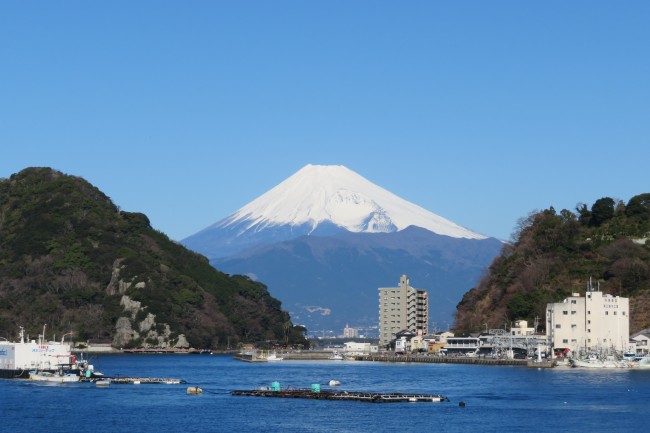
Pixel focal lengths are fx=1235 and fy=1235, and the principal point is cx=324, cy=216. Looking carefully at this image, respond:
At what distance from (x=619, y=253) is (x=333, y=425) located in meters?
78.6

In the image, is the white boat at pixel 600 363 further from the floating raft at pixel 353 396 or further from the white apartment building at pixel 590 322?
the floating raft at pixel 353 396

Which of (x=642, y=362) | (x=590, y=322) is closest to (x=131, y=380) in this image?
(x=590, y=322)

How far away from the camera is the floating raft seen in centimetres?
8562

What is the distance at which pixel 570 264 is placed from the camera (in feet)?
482

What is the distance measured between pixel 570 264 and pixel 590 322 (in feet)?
58.7

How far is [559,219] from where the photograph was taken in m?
157

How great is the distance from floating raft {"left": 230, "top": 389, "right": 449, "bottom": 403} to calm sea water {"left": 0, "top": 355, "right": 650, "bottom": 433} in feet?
5.92

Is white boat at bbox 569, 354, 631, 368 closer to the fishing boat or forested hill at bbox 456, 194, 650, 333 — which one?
forested hill at bbox 456, 194, 650, 333

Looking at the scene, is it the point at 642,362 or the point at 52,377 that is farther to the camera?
the point at 642,362

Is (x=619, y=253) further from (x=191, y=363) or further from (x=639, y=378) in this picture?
(x=191, y=363)

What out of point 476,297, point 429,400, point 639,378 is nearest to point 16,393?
point 429,400

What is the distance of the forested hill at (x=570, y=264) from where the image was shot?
13838cm

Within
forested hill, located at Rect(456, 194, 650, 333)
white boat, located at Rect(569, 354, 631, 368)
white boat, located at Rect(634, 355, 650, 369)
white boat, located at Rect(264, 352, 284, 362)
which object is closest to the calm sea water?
white boat, located at Rect(569, 354, 631, 368)

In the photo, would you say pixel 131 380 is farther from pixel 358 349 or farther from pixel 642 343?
pixel 358 349
